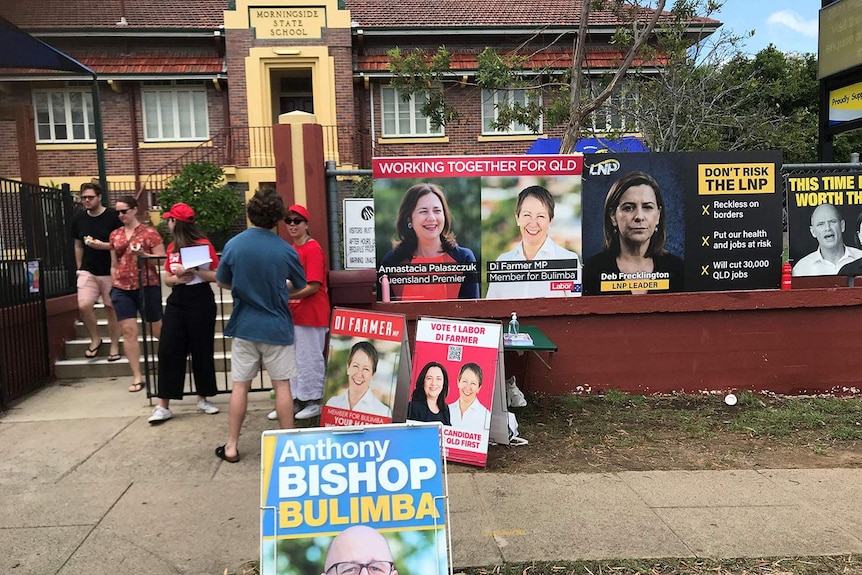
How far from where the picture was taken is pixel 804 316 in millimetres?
6109

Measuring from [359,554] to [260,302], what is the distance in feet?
6.98

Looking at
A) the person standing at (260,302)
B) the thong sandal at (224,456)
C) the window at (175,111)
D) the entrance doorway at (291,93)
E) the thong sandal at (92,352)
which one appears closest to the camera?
the person standing at (260,302)

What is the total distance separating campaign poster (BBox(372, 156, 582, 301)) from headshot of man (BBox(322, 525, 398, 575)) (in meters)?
3.44

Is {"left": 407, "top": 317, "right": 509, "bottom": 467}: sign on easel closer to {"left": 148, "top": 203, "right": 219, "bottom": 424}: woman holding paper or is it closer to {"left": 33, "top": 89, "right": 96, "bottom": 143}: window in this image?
{"left": 148, "top": 203, "right": 219, "bottom": 424}: woman holding paper

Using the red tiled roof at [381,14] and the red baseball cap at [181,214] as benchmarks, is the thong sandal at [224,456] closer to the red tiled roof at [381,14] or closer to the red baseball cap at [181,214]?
the red baseball cap at [181,214]

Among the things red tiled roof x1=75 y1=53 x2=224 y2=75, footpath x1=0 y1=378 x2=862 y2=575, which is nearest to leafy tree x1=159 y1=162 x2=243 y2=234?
red tiled roof x1=75 y1=53 x2=224 y2=75

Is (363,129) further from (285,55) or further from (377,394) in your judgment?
(377,394)

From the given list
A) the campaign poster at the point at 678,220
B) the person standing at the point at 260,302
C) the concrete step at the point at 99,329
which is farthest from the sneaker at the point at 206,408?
the campaign poster at the point at 678,220

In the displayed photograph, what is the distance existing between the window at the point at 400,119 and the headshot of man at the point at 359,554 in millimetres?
15744

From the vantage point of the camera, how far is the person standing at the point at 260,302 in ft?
13.5

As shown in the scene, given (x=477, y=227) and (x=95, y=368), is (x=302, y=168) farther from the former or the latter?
(x=95, y=368)

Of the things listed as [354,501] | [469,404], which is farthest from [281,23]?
[354,501]

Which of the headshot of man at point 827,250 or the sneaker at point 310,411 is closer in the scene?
the sneaker at point 310,411

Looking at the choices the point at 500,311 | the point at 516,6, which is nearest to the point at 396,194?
the point at 500,311
